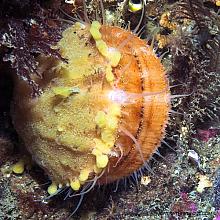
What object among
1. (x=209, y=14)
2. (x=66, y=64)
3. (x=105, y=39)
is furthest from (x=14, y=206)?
(x=209, y=14)

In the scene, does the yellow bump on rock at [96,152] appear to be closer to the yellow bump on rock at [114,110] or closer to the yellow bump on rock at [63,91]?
the yellow bump on rock at [114,110]

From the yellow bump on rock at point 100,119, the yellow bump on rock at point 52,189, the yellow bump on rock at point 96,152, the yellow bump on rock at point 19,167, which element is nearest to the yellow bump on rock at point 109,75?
the yellow bump on rock at point 100,119

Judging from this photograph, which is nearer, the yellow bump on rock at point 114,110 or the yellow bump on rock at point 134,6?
the yellow bump on rock at point 114,110

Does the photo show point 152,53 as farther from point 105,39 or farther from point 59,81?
point 59,81

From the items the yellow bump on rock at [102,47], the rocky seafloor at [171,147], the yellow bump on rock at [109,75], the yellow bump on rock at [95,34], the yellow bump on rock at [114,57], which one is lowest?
the rocky seafloor at [171,147]

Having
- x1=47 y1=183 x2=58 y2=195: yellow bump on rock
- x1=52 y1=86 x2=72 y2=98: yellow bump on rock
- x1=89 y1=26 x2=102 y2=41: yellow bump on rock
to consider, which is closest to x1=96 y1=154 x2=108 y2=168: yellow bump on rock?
x1=52 y1=86 x2=72 y2=98: yellow bump on rock

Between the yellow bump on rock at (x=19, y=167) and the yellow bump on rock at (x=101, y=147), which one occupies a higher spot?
the yellow bump on rock at (x=101, y=147)

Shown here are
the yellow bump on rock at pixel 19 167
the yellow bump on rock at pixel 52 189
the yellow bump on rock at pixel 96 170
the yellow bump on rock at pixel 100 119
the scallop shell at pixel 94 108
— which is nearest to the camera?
the yellow bump on rock at pixel 100 119
